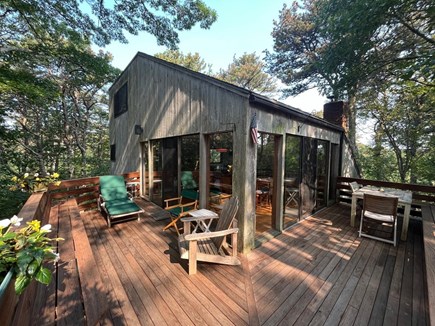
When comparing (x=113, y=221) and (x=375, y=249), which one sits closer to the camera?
(x=375, y=249)

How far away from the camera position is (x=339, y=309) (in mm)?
2156

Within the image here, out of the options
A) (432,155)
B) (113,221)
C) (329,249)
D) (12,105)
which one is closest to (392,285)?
(329,249)

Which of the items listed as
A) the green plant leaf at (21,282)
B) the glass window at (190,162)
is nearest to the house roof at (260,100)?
the glass window at (190,162)

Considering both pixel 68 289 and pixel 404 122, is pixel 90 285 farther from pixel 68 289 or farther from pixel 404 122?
pixel 404 122

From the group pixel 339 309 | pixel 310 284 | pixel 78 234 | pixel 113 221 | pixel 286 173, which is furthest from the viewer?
pixel 113 221

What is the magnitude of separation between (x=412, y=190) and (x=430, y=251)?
381 centimetres

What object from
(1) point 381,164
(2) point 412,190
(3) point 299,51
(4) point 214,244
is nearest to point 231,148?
(4) point 214,244

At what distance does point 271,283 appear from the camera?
2.58 meters

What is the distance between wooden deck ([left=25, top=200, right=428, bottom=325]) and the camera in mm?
2041

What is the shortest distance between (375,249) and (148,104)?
23.1ft

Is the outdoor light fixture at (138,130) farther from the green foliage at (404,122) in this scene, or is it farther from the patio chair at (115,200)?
the green foliage at (404,122)

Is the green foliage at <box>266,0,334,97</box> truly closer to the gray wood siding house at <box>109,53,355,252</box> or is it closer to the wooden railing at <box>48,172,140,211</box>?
the gray wood siding house at <box>109,53,355,252</box>

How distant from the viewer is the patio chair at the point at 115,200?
4359 millimetres

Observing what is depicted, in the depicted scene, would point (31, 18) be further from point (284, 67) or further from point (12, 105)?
point (284, 67)
